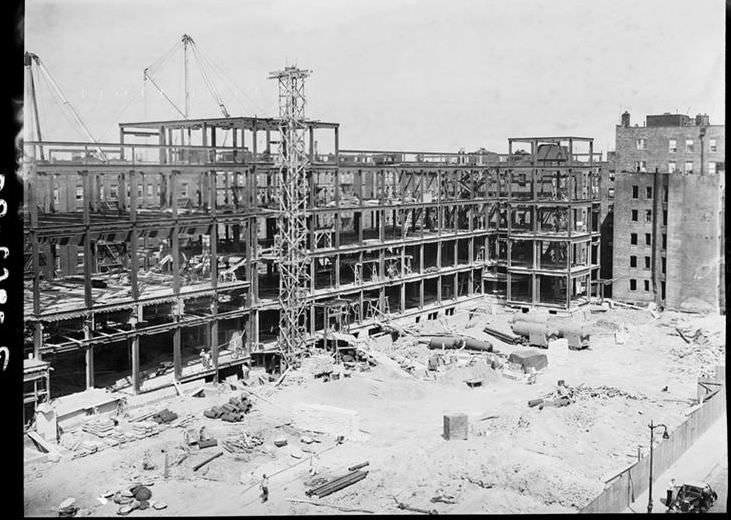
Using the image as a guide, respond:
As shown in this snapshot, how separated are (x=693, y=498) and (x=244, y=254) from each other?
1396 inches

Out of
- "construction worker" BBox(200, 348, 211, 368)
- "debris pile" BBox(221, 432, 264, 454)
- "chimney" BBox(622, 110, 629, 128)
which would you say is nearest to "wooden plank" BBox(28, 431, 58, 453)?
"debris pile" BBox(221, 432, 264, 454)

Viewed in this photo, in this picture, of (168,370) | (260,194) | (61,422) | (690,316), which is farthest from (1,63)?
(690,316)

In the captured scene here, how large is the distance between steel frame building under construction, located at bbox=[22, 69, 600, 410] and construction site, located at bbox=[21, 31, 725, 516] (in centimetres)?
22

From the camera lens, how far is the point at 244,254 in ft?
195

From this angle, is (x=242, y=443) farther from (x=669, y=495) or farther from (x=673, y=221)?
(x=673, y=221)

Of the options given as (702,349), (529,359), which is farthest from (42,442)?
(702,349)

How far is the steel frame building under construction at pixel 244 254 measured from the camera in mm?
44812

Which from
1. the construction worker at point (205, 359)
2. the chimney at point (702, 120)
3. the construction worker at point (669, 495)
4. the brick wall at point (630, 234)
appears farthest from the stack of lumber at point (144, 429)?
the chimney at point (702, 120)

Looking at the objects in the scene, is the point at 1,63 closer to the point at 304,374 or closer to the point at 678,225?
the point at 304,374

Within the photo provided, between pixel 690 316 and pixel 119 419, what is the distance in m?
47.2

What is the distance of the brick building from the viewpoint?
7088 centimetres

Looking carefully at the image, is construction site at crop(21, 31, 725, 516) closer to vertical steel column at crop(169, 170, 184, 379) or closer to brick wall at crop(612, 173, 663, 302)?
vertical steel column at crop(169, 170, 184, 379)

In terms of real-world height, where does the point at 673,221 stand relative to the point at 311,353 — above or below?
above

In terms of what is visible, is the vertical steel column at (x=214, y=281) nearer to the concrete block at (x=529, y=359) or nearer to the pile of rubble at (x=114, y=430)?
the pile of rubble at (x=114, y=430)
